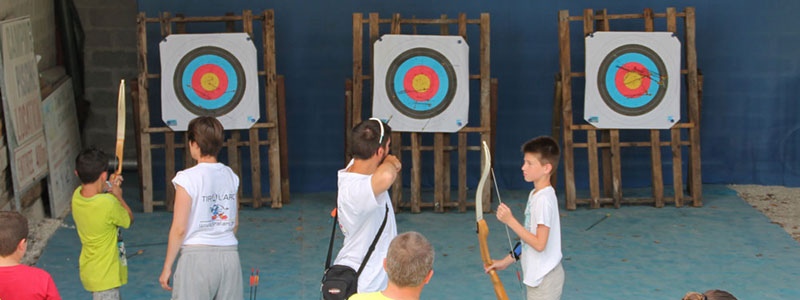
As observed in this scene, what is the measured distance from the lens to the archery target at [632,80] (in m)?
6.57

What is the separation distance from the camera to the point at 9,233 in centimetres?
292

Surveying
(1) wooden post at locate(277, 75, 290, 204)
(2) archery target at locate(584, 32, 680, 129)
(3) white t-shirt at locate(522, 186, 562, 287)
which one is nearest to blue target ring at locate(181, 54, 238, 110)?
(1) wooden post at locate(277, 75, 290, 204)

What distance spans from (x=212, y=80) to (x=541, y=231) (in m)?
3.69

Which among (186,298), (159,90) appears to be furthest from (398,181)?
(186,298)

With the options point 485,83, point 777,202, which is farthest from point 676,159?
point 485,83

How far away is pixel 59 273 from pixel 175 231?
7.29 ft

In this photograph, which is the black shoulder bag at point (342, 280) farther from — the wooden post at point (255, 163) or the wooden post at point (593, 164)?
the wooden post at point (593, 164)

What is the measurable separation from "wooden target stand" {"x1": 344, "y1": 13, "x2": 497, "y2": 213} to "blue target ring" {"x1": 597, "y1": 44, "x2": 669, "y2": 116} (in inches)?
32.3

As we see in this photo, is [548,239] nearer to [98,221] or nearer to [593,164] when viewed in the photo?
[98,221]

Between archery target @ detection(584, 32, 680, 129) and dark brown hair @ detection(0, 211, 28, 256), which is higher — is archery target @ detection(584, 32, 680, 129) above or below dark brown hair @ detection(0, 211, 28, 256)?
above

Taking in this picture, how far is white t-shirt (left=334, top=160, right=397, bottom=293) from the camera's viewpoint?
3189mm

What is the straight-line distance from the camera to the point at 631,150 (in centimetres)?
719

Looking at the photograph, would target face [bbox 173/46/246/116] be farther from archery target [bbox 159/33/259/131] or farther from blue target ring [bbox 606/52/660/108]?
blue target ring [bbox 606/52/660/108]

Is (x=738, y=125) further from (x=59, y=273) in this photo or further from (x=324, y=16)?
(x=59, y=273)
